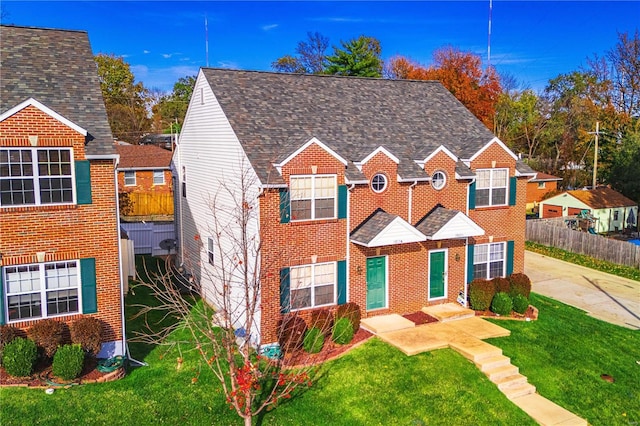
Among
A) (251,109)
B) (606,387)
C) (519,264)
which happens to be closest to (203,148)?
(251,109)

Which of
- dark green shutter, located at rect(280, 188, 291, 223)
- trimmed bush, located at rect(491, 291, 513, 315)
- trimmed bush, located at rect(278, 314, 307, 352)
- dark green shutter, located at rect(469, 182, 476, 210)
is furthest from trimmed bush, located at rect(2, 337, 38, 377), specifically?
dark green shutter, located at rect(469, 182, 476, 210)

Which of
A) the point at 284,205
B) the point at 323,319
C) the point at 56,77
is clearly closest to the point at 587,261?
the point at 323,319

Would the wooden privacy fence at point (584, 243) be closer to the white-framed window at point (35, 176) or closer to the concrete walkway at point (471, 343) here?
the concrete walkway at point (471, 343)

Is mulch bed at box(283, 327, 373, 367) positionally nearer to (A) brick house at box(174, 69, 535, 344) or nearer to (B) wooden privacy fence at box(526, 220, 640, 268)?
(A) brick house at box(174, 69, 535, 344)

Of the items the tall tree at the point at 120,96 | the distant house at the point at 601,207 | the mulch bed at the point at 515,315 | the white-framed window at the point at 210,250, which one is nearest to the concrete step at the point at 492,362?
the mulch bed at the point at 515,315

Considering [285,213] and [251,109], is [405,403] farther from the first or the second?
[251,109]

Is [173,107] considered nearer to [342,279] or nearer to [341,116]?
[341,116]
